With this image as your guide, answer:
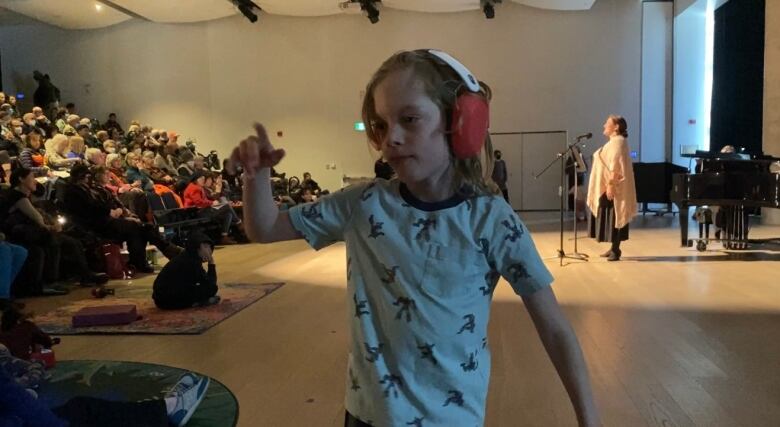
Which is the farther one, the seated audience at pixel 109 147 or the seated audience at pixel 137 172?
the seated audience at pixel 109 147

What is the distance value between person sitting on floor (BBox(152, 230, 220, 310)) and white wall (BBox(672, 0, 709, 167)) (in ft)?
38.8

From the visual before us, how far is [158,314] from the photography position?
506 cm

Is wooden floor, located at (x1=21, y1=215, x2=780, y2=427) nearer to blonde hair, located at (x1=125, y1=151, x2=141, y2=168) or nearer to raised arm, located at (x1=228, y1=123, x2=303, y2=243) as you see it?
raised arm, located at (x1=228, y1=123, x2=303, y2=243)


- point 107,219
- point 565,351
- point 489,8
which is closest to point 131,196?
point 107,219

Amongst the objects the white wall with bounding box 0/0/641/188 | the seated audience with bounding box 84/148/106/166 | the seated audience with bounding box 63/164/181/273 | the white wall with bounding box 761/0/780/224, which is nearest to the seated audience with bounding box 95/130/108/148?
the seated audience with bounding box 84/148/106/166

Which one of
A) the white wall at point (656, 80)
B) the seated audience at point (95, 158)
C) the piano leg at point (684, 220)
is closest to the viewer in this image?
the piano leg at point (684, 220)

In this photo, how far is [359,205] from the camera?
3.74 feet

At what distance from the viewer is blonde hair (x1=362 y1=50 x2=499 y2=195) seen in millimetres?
1044

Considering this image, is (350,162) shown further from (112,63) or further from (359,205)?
(359,205)

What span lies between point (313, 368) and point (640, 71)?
41.8 ft

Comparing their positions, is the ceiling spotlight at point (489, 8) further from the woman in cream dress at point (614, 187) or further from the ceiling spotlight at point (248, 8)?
the woman in cream dress at point (614, 187)

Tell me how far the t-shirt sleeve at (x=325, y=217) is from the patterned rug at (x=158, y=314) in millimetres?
3528

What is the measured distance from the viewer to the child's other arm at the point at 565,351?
103 centimetres

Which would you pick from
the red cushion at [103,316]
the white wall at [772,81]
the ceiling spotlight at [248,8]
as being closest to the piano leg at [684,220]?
the white wall at [772,81]
